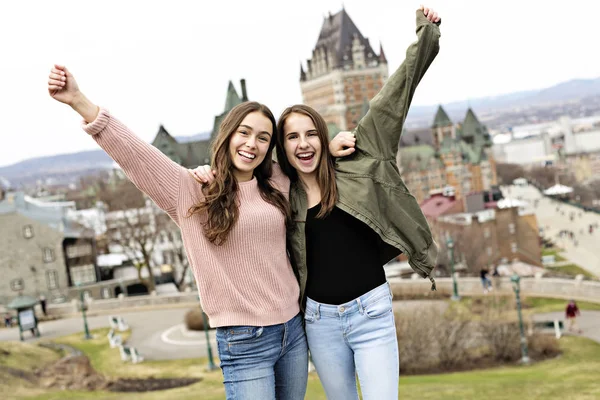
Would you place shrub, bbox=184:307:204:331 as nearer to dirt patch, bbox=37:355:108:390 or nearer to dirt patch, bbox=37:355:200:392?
dirt patch, bbox=37:355:108:390

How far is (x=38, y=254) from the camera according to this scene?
46156 mm

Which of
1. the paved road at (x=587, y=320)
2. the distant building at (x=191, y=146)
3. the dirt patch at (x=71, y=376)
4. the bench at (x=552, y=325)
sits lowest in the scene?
the paved road at (x=587, y=320)

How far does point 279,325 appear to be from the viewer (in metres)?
3.25

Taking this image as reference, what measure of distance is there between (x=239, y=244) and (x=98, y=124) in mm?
833

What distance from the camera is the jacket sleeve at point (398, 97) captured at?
3.39 metres

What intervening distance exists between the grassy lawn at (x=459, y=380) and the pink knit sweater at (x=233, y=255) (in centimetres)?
849

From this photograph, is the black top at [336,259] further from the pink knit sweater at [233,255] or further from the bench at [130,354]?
the bench at [130,354]

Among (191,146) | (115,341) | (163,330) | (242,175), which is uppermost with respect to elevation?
(191,146)

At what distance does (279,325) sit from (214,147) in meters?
0.92

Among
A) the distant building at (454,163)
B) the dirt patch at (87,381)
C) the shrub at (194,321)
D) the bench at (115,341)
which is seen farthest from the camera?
the distant building at (454,163)

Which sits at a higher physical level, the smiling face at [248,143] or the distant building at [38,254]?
the smiling face at [248,143]

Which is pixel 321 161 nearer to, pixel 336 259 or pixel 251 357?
pixel 336 259

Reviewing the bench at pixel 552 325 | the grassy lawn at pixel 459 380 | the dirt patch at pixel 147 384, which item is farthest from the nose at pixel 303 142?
the bench at pixel 552 325

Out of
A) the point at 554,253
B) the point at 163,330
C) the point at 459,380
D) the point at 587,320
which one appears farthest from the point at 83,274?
the point at 554,253
